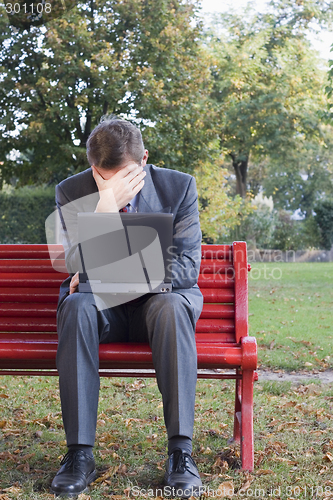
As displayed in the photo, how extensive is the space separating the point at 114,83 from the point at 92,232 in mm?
12682

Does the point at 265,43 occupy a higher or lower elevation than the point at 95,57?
higher

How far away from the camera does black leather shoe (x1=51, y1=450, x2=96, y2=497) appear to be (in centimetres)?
248

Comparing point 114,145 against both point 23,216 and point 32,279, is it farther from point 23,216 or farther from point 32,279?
point 23,216

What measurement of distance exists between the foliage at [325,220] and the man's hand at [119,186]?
25481mm

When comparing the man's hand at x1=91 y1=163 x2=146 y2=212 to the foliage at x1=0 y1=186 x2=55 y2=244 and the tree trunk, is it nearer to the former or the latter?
the foliage at x1=0 y1=186 x2=55 y2=244

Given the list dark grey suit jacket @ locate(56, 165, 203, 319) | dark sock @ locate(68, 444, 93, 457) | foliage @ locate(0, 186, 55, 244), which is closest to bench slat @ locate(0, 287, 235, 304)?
dark grey suit jacket @ locate(56, 165, 203, 319)

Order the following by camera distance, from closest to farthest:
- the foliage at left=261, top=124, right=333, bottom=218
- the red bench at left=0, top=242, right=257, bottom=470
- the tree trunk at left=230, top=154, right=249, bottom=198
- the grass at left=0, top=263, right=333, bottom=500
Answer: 1. the grass at left=0, top=263, right=333, bottom=500
2. the red bench at left=0, top=242, right=257, bottom=470
3. the tree trunk at left=230, top=154, right=249, bottom=198
4. the foliage at left=261, top=124, right=333, bottom=218

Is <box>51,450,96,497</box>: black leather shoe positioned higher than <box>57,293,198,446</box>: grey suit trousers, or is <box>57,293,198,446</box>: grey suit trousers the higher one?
<box>57,293,198,446</box>: grey suit trousers

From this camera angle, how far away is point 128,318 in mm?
2994

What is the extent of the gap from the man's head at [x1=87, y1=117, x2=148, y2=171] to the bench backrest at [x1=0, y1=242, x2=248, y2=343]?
26.2 inches

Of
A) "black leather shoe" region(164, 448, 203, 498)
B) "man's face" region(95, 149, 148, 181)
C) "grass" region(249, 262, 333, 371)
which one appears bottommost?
"grass" region(249, 262, 333, 371)

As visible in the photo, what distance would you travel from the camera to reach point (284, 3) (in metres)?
28.9

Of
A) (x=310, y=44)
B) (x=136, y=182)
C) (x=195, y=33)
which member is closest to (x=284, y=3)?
(x=310, y=44)

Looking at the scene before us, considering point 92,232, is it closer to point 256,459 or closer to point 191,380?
point 191,380
